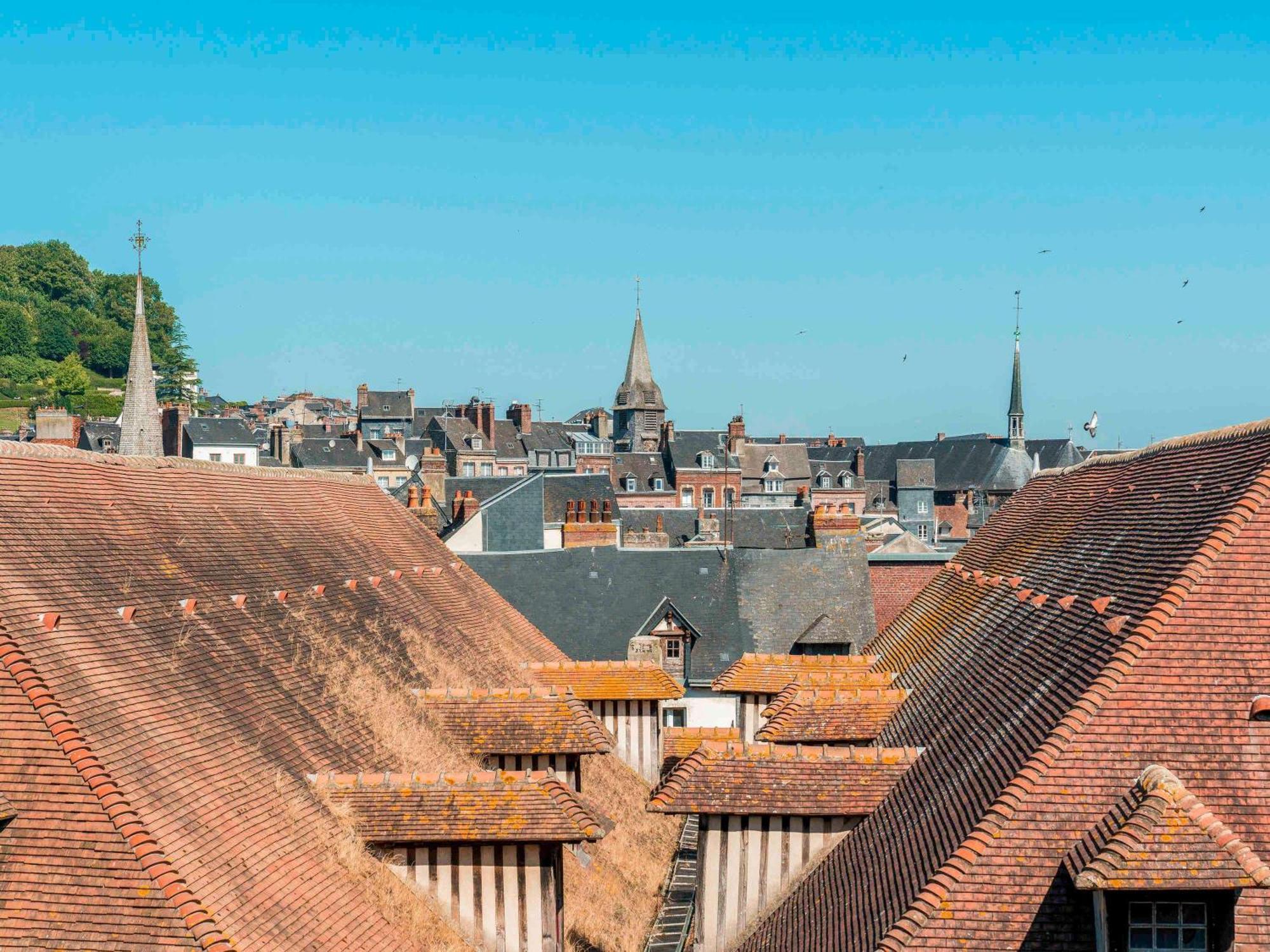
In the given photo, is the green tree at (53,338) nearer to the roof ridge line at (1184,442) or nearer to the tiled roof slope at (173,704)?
the tiled roof slope at (173,704)

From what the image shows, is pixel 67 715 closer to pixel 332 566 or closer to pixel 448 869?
pixel 448 869

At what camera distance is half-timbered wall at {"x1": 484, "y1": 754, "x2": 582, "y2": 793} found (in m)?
14.1

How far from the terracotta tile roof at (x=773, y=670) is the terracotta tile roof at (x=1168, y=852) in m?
10.7

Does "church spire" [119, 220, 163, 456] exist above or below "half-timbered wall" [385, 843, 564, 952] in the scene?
above

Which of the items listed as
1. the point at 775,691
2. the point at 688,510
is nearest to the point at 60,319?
the point at 688,510

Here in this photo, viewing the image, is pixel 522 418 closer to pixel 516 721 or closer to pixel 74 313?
pixel 74 313

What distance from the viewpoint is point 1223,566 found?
948cm

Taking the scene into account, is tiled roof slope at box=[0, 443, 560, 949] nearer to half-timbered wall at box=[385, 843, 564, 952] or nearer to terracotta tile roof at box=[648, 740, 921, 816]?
half-timbered wall at box=[385, 843, 564, 952]

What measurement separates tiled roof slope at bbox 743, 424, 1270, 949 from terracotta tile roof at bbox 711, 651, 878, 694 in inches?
227

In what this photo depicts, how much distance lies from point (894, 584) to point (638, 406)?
6226cm

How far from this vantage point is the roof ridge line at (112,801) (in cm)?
812

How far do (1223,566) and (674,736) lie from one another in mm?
12216

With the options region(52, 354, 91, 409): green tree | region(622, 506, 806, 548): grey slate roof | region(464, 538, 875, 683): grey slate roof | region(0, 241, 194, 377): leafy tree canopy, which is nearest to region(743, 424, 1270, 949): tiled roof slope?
region(464, 538, 875, 683): grey slate roof

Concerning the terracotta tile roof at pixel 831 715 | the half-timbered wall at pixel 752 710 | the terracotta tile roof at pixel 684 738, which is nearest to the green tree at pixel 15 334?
the terracotta tile roof at pixel 684 738
